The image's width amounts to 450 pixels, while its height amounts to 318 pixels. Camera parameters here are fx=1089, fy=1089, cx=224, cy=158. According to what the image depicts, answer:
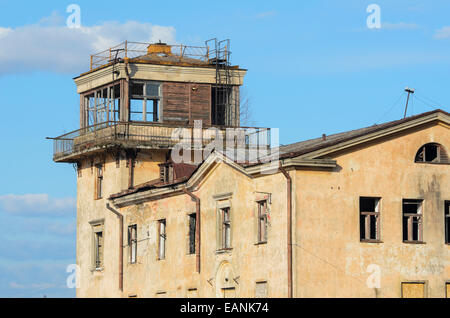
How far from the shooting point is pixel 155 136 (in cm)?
5134

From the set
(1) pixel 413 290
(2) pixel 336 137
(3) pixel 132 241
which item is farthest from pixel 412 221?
(3) pixel 132 241

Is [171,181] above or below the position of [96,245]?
above

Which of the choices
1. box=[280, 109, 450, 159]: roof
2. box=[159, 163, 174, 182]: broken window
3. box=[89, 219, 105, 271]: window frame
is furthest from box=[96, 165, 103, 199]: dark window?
box=[280, 109, 450, 159]: roof

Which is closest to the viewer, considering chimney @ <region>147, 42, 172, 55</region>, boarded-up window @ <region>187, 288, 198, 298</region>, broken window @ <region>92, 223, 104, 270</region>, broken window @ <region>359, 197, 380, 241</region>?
broken window @ <region>359, 197, 380, 241</region>

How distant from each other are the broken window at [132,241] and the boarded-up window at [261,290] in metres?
11.5

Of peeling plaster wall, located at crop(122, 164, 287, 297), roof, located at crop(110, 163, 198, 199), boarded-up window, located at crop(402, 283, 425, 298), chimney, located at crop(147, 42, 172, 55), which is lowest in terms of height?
boarded-up window, located at crop(402, 283, 425, 298)

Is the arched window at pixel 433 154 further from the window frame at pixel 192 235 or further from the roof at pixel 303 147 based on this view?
the window frame at pixel 192 235

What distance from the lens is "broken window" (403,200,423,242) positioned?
39344mm

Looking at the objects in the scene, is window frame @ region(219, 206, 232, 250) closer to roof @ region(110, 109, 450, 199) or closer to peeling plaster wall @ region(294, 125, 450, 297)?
roof @ region(110, 109, 450, 199)

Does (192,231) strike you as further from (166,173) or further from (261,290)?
(261,290)

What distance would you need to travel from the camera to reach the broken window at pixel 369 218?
3872 centimetres

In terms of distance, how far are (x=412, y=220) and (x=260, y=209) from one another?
552 centimetres

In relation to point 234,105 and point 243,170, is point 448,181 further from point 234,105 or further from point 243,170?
point 234,105

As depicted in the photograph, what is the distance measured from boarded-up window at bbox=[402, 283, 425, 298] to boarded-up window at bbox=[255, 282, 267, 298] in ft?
16.1
